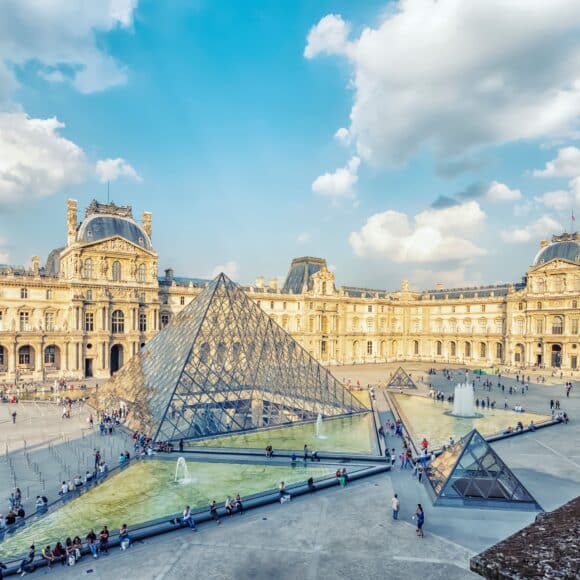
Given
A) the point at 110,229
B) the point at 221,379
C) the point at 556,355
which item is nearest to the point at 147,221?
the point at 110,229

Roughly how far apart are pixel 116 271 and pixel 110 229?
4.01 meters

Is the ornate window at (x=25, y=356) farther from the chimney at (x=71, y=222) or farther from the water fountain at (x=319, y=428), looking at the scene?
the water fountain at (x=319, y=428)

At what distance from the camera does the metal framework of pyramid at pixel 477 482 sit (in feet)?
46.5

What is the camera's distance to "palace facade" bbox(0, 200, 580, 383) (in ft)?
135

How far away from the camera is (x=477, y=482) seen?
14820mm

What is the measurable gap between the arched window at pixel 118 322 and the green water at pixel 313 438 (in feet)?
85.2

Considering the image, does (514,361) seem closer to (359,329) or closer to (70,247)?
(359,329)

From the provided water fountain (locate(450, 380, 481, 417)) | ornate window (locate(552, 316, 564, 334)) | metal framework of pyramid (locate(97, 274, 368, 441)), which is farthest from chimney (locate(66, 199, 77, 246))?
ornate window (locate(552, 316, 564, 334))

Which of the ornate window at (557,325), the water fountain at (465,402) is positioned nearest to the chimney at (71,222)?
the water fountain at (465,402)

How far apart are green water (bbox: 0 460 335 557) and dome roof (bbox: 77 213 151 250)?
3028 centimetres

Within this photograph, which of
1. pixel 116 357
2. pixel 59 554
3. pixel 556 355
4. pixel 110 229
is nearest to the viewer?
pixel 59 554

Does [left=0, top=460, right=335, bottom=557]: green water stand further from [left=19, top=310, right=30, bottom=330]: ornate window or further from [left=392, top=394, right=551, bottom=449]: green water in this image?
[left=19, top=310, right=30, bottom=330]: ornate window

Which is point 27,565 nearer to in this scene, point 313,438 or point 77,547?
point 77,547

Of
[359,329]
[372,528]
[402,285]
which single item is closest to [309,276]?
[359,329]
